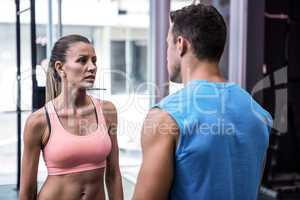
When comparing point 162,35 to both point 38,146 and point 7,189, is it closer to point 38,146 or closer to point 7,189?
point 7,189

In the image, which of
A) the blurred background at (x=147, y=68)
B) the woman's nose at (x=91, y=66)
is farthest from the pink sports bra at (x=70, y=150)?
the blurred background at (x=147, y=68)

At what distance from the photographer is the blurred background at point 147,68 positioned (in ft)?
10.4

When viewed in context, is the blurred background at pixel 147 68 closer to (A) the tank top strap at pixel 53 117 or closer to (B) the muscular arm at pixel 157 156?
(A) the tank top strap at pixel 53 117

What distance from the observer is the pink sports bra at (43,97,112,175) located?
1402mm

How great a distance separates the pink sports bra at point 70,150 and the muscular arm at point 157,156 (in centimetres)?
58

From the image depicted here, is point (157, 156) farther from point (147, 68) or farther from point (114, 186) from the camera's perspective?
point (147, 68)

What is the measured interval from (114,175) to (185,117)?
797mm

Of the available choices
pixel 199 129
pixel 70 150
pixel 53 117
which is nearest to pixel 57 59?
pixel 53 117

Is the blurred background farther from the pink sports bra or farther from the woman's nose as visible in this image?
the pink sports bra

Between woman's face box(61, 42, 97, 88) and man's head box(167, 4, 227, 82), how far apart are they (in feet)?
2.20

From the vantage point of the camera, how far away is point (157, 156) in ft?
2.80

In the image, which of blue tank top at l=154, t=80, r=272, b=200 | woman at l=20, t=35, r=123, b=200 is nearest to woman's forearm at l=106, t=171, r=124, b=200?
woman at l=20, t=35, r=123, b=200

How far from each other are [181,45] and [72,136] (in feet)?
2.25

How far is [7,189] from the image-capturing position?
3.47 meters
